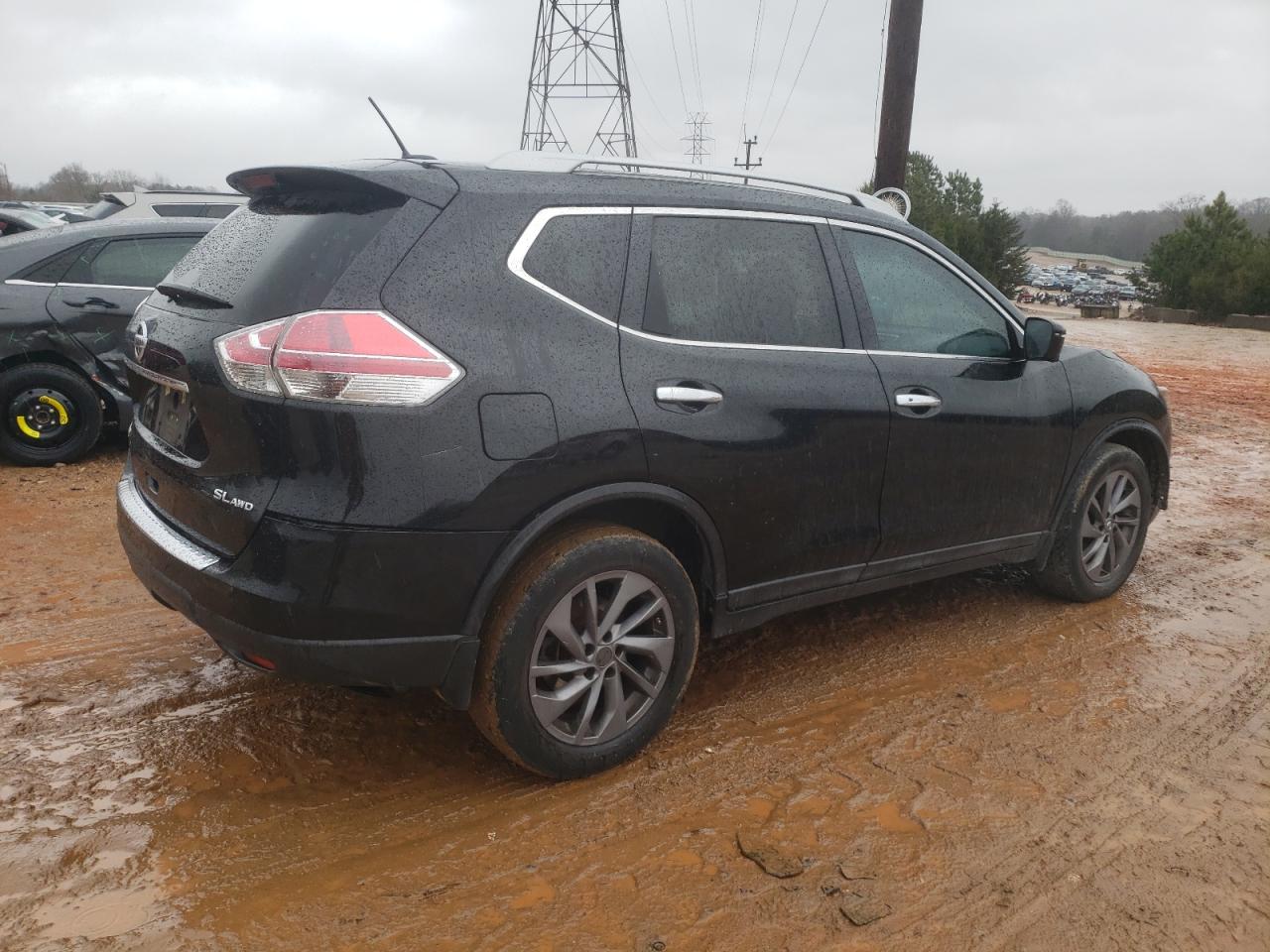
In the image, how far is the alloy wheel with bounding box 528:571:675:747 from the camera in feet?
9.78

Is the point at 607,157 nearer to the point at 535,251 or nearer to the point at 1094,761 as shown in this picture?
the point at 535,251

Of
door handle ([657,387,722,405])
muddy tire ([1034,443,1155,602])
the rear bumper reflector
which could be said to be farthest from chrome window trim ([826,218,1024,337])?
the rear bumper reflector

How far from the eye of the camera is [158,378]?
3.12 meters

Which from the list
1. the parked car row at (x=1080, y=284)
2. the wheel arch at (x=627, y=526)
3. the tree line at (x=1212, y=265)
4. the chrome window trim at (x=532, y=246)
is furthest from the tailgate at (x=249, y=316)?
the parked car row at (x=1080, y=284)

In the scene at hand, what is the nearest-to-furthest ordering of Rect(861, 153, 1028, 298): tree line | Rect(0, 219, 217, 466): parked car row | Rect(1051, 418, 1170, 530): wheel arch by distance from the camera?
Rect(1051, 418, 1170, 530): wheel arch, Rect(0, 219, 217, 466): parked car row, Rect(861, 153, 1028, 298): tree line

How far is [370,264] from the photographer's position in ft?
8.96

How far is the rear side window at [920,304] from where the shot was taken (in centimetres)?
382

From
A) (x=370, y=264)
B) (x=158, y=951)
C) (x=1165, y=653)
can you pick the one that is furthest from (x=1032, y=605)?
(x=158, y=951)

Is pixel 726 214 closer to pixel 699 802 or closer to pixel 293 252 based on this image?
pixel 293 252

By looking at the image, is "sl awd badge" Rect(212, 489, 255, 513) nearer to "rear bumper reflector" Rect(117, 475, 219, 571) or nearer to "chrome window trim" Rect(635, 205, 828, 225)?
"rear bumper reflector" Rect(117, 475, 219, 571)

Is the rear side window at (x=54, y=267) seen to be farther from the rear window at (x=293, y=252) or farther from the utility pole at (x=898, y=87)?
the utility pole at (x=898, y=87)

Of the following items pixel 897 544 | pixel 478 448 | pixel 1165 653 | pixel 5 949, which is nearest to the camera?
pixel 5 949

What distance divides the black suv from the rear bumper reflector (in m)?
0.01

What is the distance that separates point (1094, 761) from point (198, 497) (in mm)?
2934
